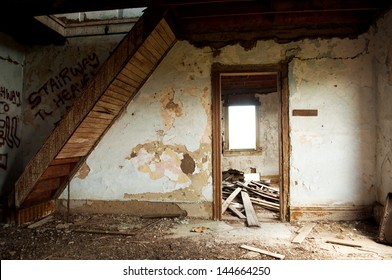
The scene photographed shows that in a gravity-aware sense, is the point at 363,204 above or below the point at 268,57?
below

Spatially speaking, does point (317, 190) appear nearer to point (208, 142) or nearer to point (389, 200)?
point (389, 200)

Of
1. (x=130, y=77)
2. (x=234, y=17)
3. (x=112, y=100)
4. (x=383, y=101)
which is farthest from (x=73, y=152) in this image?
(x=383, y=101)

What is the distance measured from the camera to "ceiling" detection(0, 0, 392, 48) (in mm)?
3348

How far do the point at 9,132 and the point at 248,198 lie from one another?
439cm

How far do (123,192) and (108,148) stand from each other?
741 millimetres

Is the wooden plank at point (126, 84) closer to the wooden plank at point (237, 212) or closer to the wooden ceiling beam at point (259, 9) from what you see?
the wooden ceiling beam at point (259, 9)

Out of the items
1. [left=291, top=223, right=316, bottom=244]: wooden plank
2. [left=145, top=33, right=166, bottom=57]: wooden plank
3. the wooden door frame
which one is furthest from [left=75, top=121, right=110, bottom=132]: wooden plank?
[left=291, top=223, right=316, bottom=244]: wooden plank

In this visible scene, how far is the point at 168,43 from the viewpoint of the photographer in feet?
13.1

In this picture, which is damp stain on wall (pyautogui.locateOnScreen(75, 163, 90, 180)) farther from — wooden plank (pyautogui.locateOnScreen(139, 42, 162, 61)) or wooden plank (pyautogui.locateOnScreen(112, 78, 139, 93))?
wooden plank (pyautogui.locateOnScreen(139, 42, 162, 61))

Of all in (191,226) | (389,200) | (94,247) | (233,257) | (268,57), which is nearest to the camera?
(233,257)

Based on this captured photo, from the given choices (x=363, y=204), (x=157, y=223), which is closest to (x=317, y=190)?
(x=363, y=204)

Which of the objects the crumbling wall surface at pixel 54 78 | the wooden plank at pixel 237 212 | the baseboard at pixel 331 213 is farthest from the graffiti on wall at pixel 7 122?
the baseboard at pixel 331 213

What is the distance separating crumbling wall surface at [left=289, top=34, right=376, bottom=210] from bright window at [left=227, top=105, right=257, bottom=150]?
16.1 feet

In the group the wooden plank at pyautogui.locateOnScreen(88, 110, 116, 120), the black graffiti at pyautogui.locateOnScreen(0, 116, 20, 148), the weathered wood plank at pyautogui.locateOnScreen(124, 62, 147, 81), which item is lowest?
the black graffiti at pyautogui.locateOnScreen(0, 116, 20, 148)
